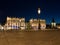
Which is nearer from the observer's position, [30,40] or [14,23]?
[30,40]

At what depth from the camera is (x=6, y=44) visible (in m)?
5.36

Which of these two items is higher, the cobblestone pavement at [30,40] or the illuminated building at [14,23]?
the illuminated building at [14,23]

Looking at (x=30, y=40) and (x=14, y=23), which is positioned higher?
(x=14, y=23)

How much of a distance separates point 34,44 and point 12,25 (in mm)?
76964

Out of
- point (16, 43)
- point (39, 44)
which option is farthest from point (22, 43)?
point (39, 44)

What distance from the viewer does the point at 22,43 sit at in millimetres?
5590

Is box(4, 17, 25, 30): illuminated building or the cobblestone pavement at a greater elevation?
box(4, 17, 25, 30): illuminated building

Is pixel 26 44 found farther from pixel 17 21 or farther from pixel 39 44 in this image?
pixel 17 21

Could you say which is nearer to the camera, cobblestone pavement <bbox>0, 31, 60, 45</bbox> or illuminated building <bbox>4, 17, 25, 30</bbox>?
cobblestone pavement <bbox>0, 31, 60, 45</bbox>

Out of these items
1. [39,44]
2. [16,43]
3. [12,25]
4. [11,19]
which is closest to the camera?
[39,44]

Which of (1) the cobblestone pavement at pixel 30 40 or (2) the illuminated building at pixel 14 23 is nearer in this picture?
(1) the cobblestone pavement at pixel 30 40

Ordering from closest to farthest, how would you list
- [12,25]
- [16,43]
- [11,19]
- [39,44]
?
[39,44]
[16,43]
[12,25]
[11,19]

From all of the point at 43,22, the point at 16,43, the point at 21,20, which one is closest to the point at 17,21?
the point at 21,20

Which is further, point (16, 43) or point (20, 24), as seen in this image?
point (20, 24)
